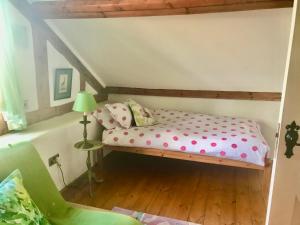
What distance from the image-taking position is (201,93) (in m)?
3.67

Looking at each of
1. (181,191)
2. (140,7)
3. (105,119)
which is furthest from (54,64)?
(181,191)

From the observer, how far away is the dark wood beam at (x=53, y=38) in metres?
2.33

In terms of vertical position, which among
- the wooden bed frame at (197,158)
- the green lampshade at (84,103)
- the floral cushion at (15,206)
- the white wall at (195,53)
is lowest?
the wooden bed frame at (197,158)

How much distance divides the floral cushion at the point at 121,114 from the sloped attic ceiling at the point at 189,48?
2.04 ft

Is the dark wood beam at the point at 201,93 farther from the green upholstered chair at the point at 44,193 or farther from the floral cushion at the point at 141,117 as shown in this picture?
the green upholstered chair at the point at 44,193

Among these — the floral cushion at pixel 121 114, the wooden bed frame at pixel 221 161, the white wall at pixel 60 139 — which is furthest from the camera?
the floral cushion at pixel 121 114

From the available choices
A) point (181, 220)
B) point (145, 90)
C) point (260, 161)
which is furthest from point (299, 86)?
point (145, 90)

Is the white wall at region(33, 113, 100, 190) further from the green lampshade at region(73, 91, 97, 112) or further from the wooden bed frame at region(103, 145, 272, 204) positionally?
the wooden bed frame at region(103, 145, 272, 204)

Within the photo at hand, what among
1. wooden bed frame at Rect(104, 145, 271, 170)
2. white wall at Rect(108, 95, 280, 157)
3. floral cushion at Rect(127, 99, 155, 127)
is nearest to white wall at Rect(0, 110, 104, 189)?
wooden bed frame at Rect(104, 145, 271, 170)

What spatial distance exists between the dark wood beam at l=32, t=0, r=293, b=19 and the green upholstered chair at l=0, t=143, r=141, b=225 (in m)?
1.29

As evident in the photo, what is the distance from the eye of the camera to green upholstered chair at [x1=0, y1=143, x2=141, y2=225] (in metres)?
1.54

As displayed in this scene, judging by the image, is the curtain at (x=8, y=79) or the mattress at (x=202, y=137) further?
the mattress at (x=202, y=137)

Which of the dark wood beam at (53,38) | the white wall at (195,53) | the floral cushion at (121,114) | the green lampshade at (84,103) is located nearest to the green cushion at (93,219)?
the green lampshade at (84,103)

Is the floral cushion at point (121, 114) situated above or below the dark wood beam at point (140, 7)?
below
